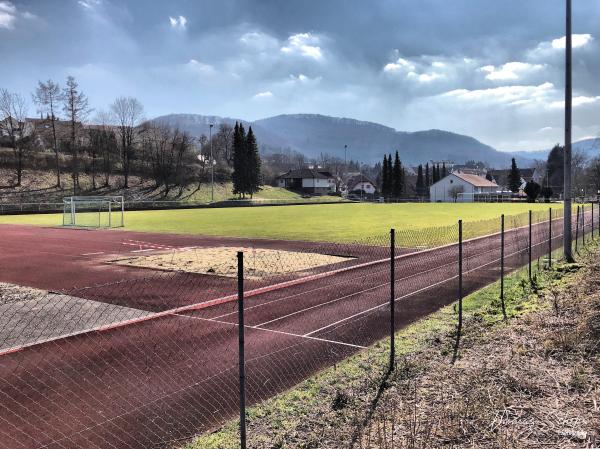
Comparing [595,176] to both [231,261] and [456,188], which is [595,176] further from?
[231,261]

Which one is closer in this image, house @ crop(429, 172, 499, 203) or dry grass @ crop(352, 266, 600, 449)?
dry grass @ crop(352, 266, 600, 449)

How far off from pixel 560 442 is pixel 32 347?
7742 millimetres

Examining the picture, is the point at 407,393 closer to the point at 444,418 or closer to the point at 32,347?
the point at 444,418

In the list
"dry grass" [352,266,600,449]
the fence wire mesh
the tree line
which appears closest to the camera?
"dry grass" [352,266,600,449]

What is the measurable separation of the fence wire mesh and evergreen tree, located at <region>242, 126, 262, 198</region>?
82.0m

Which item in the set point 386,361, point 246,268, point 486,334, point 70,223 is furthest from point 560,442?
point 70,223

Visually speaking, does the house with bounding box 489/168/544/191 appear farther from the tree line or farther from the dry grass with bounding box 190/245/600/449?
the dry grass with bounding box 190/245/600/449

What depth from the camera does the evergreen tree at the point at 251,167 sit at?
98.9 meters

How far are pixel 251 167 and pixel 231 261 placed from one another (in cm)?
8363

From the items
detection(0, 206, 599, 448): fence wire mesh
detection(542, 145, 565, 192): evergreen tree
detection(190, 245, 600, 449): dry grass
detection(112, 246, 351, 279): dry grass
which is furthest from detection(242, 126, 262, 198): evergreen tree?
detection(190, 245, 600, 449): dry grass

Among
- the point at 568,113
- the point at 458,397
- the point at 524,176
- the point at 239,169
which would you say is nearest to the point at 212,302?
the point at 458,397

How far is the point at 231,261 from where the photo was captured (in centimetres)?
1741

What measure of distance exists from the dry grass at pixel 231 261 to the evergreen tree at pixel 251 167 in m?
78.5

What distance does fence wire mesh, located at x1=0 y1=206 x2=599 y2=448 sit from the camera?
17.7ft
